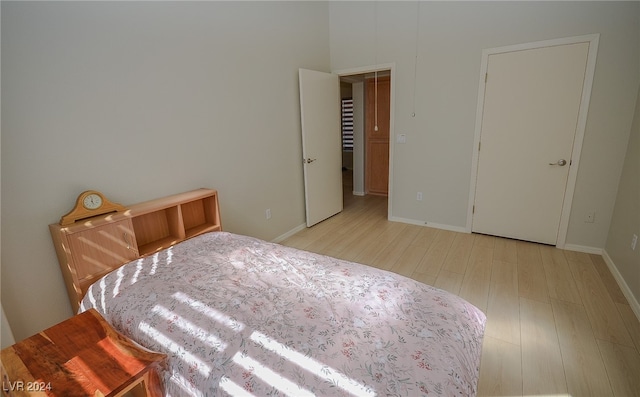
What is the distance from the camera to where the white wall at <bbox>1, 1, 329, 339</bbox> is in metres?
1.52

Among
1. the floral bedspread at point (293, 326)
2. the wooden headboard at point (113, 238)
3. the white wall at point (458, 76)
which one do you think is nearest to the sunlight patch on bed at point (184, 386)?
the floral bedspread at point (293, 326)

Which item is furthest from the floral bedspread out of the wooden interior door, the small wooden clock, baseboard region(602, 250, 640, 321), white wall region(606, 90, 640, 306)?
the wooden interior door

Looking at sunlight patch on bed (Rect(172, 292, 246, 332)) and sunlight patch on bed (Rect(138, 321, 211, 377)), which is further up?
sunlight patch on bed (Rect(172, 292, 246, 332))

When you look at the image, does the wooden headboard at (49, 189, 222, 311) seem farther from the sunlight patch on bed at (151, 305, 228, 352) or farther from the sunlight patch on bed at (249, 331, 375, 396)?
the sunlight patch on bed at (249, 331, 375, 396)

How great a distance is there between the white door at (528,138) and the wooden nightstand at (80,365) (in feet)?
11.1

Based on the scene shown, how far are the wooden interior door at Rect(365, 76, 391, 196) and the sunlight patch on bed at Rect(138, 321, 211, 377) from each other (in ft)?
14.3

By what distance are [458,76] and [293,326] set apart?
3146 mm

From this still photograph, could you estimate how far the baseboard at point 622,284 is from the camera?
1.98m

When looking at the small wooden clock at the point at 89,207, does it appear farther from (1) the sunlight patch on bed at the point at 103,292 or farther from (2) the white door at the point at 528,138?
(2) the white door at the point at 528,138

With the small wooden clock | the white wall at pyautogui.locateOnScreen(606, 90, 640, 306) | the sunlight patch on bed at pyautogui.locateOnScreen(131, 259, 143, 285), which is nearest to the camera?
the sunlight patch on bed at pyautogui.locateOnScreen(131, 259, 143, 285)

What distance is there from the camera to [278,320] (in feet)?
3.93

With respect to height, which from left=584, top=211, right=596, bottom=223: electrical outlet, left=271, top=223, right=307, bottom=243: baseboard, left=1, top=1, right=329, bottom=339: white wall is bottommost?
left=271, top=223, right=307, bottom=243: baseboard

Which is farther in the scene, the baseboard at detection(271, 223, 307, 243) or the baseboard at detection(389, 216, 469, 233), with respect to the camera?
the baseboard at detection(389, 216, 469, 233)

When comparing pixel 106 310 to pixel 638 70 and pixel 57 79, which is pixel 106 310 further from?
pixel 638 70
